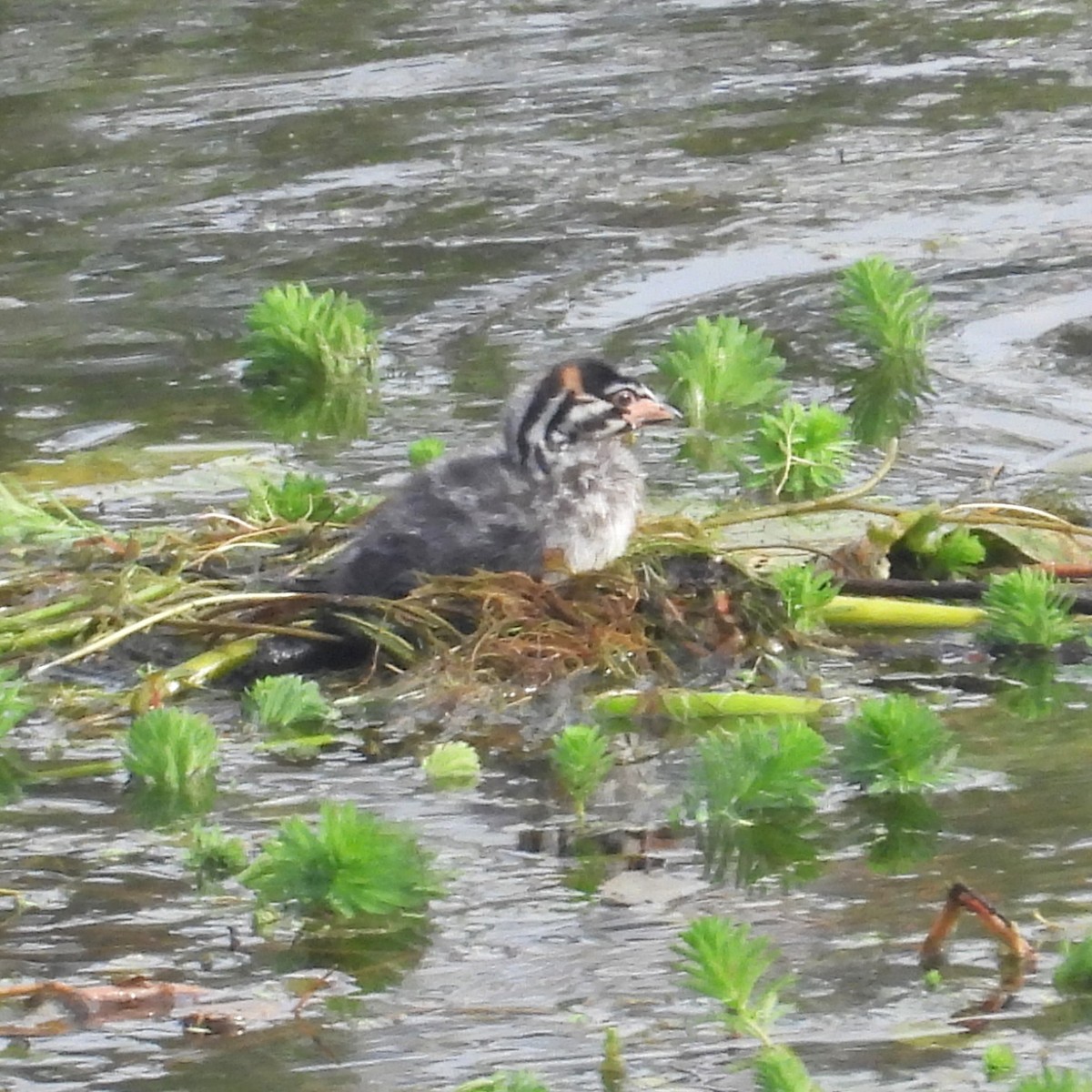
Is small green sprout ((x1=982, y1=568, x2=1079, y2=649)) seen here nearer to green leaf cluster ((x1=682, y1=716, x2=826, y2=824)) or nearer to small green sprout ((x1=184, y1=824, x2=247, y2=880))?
green leaf cluster ((x1=682, y1=716, x2=826, y2=824))

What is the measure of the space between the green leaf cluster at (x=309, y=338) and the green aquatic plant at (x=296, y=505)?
192 centimetres

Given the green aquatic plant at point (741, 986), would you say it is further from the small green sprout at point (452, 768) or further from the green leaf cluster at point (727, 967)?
the small green sprout at point (452, 768)

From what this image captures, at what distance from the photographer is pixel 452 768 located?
20.2 ft

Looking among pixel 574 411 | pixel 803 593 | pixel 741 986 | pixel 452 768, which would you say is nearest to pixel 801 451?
pixel 574 411

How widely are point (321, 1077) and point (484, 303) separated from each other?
21.1ft

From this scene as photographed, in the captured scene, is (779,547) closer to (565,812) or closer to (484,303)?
(565,812)

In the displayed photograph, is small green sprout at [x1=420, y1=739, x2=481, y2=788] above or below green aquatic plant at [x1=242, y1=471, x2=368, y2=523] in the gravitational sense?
below

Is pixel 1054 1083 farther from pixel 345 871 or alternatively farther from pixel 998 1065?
pixel 345 871

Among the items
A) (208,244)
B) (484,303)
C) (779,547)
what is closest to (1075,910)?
(779,547)

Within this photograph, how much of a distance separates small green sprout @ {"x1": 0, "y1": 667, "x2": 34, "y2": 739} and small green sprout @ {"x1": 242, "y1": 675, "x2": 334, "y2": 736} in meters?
0.53

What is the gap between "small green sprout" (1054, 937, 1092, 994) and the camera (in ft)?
15.5

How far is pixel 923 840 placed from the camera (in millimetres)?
5625

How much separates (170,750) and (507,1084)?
1.93 m

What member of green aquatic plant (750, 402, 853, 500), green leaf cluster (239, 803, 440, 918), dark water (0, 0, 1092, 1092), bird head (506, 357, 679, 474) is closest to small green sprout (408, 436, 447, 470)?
dark water (0, 0, 1092, 1092)
